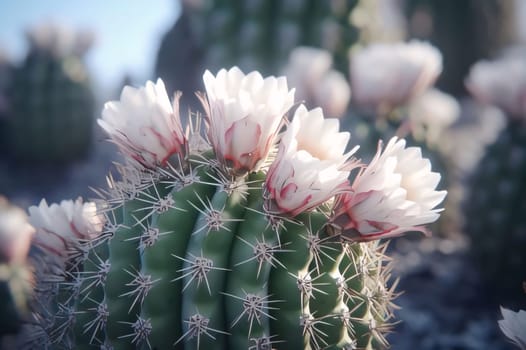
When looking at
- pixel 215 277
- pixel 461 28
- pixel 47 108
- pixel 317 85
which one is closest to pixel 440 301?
pixel 317 85

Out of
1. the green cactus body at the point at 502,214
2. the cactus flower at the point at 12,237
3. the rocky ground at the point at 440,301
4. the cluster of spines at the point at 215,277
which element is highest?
the cluster of spines at the point at 215,277

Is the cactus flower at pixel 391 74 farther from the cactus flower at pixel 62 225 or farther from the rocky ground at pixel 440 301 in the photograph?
the cactus flower at pixel 62 225

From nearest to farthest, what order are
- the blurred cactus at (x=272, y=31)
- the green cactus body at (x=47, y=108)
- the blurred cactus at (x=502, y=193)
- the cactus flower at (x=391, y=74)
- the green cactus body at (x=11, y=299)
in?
the green cactus body at (x=11, y=299)
the blurred cactus at (x=502, y=193)
the cactus flower at (x=391, y=74)
the blurred cactus at (x=272, y=31)
the green cactus body at (x=47, y=108)

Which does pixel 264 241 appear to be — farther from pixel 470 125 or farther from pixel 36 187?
pixel 470 125

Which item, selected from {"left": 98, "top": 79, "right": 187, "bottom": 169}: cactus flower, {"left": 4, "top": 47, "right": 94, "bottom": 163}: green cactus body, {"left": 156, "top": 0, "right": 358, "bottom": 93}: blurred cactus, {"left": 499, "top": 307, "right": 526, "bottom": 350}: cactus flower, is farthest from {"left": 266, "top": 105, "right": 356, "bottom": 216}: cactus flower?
{"left": 4, "top": 47, "right": 94, "bottom": 163}: green cactus body

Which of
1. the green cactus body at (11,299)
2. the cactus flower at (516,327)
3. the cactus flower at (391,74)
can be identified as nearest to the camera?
the cactus flower at (516,327)

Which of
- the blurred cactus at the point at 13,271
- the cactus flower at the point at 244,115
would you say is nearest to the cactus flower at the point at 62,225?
the cactus flower at the point at 244,115

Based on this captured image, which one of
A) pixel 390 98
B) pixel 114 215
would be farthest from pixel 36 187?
pixel 114 215
